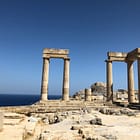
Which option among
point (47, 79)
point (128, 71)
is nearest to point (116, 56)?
point (128, 71)

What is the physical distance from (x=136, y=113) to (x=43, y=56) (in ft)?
57.3

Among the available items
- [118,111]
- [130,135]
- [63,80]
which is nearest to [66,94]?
[63,80]

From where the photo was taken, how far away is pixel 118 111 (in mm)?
22062

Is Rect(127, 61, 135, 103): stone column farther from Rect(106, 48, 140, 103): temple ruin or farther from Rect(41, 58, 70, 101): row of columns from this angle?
Rect(41, 58, 70, 101): row of columns

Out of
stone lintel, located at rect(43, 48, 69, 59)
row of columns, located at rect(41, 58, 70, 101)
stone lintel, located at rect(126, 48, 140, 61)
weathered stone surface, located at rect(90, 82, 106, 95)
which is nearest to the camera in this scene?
stone lintel, located at rect(126, 48, 140, 61)

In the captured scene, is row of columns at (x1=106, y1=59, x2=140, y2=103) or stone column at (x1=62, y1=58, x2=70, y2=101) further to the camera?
row of columns at (x1=106, y1=59, x2=140, y2=103)

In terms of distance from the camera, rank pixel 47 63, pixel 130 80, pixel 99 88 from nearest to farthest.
→ pixel 47 63 < pixel 130 80 < pixel 99 88

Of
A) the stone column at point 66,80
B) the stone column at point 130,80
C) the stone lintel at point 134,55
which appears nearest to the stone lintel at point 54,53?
the stone column at point 66,80

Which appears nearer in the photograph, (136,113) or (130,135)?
(130,135)

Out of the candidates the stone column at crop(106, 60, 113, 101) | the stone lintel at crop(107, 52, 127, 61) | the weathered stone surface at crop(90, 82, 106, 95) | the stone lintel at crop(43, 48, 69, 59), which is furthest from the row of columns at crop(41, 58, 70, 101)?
the weathered stone surface at crop(90, 82, 106, 95)

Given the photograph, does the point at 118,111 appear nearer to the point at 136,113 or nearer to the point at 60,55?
the point at 136,113

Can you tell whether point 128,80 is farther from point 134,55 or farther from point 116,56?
point 134,55

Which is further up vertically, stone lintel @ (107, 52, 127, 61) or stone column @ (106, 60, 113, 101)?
stone lintel @ (107, 52, 127, 61)

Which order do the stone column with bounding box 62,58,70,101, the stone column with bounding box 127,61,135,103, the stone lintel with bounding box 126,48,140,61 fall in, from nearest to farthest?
the stone lintel with bounding box 126,48,140,61, the stone column with bounding box 62,58,70,101, the stone column with bounding box 127,61,135,103
